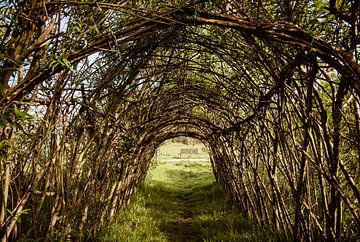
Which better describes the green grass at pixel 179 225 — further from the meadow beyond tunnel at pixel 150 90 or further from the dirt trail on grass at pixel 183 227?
the meadow beyond tunnel at pixel 150 90

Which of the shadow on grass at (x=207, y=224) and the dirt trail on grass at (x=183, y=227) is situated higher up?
the shadow on grass at (x=207, y=224)

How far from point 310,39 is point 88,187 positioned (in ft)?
9.89

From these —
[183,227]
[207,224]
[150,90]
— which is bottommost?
[183,227]

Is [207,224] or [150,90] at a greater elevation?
[150,90]

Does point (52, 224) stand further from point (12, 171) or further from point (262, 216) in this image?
point (262, 216)

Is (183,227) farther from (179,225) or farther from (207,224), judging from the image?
(207,224)

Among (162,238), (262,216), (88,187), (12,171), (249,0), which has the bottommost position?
(162,238)

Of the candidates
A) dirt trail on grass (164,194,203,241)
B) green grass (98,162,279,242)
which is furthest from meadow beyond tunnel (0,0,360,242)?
dirt trail on grass (164,194,203,241)

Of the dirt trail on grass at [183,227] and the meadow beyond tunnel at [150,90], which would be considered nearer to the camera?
the meadow beyond tunnel at [150,90]

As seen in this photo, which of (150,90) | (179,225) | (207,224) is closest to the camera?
(150,90)

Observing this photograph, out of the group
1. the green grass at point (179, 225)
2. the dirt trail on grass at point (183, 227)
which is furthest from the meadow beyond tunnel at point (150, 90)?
the dirt trail on grass at point (183, 227)

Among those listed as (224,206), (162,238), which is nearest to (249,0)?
(162,238)

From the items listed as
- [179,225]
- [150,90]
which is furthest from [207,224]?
[150,90]

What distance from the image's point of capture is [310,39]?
4.89 ft
